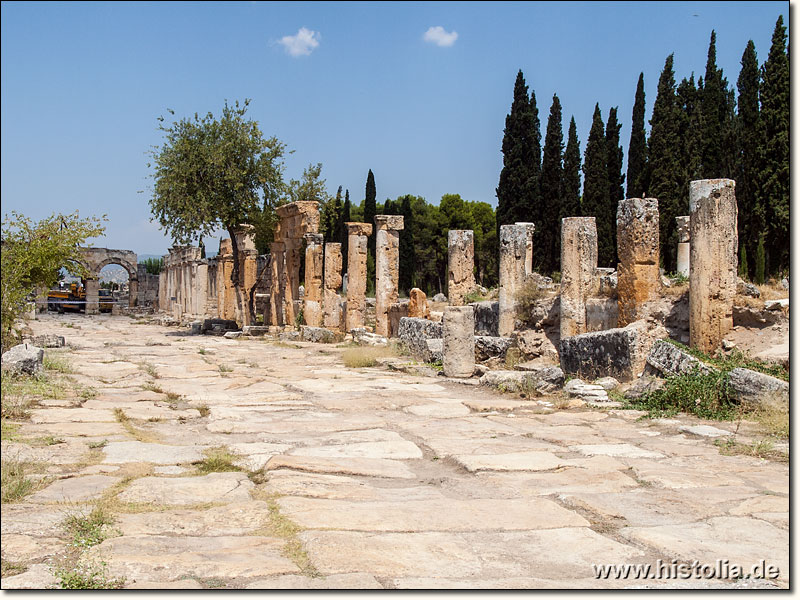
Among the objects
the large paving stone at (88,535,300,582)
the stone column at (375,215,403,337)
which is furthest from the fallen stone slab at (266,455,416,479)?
the stone column at (375,215,403,337)

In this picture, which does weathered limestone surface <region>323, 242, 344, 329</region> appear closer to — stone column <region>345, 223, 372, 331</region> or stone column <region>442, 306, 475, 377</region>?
stone column <region>345, 223, 372, 331</region>

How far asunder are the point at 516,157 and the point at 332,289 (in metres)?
18.5

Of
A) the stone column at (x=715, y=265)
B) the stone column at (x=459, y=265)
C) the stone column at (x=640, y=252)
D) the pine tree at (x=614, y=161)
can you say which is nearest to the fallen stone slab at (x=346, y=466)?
the stone column at (x=715, y=265)

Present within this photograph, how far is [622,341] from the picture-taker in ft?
32.6

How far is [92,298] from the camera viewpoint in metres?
44.2

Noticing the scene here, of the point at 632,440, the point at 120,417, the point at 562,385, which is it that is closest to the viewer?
the point at 632,440

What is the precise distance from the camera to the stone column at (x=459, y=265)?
16.8 m

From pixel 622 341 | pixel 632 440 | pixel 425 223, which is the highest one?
pixel 425 223

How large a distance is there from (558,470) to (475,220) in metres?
49.0

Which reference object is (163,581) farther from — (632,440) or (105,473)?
(632,440)

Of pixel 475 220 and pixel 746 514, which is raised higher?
pixel 475 220

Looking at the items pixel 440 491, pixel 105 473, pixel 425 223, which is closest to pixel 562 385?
pixel 440 491

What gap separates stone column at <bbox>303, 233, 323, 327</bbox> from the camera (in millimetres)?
20938

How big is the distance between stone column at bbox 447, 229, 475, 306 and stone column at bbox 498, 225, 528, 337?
87 cm
